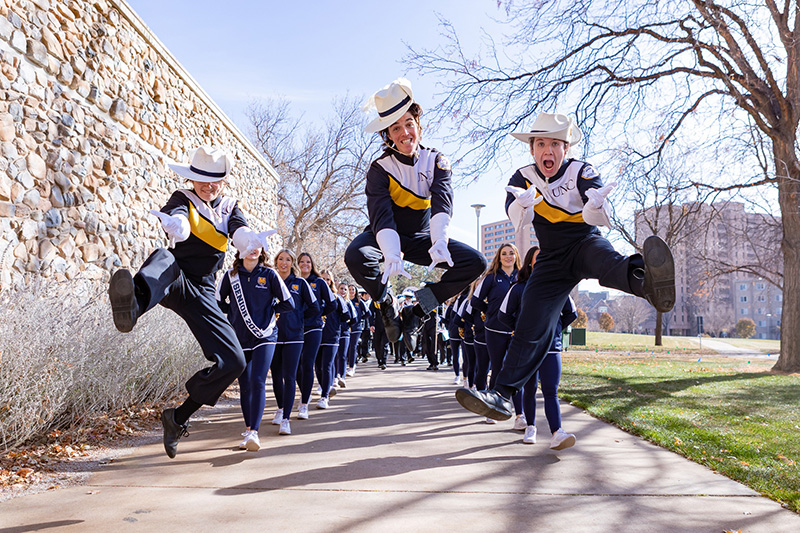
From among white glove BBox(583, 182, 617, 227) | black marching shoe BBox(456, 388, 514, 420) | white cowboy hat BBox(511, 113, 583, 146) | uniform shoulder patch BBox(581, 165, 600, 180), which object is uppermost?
white cowboy hat BBox(511, 113, 583, 146)

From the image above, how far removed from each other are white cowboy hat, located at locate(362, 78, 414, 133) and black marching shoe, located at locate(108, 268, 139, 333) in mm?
1744

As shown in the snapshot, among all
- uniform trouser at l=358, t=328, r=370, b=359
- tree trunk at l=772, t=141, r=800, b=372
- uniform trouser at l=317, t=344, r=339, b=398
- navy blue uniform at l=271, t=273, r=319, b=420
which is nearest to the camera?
navy blue uniform at l=271, t=273, r=319, b=420

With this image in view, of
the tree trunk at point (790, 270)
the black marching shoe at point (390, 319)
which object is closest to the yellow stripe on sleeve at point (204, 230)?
the black marching shoe at point (390, 319)

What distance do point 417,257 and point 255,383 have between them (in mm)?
2660

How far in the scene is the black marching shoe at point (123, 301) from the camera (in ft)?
11.7

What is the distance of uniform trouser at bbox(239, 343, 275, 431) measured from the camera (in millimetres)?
5965

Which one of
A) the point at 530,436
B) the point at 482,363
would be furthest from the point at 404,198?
the point at 482,363

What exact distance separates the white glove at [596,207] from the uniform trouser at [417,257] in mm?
736

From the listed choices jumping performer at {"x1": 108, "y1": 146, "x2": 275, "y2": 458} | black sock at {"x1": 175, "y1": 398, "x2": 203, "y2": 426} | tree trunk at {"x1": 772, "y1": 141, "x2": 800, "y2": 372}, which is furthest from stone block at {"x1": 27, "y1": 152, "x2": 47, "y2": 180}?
tree trunk at {"x1": 772, "y1": 141, "x2": 800, "y2": 372}

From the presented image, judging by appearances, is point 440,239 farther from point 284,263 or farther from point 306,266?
point 306,266

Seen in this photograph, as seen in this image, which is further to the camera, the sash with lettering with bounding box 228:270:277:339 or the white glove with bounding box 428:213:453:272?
the sash with lettering with bounding box 228:270:277:339

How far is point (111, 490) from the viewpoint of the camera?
443 cm

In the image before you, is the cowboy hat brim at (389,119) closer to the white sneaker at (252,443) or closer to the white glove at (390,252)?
the white glove at (390,252)

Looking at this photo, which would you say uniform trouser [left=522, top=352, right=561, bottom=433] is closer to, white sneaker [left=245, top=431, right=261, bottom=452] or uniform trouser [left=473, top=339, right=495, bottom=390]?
uniform trouser [left=473, top=339, right=495, bottom=390]
